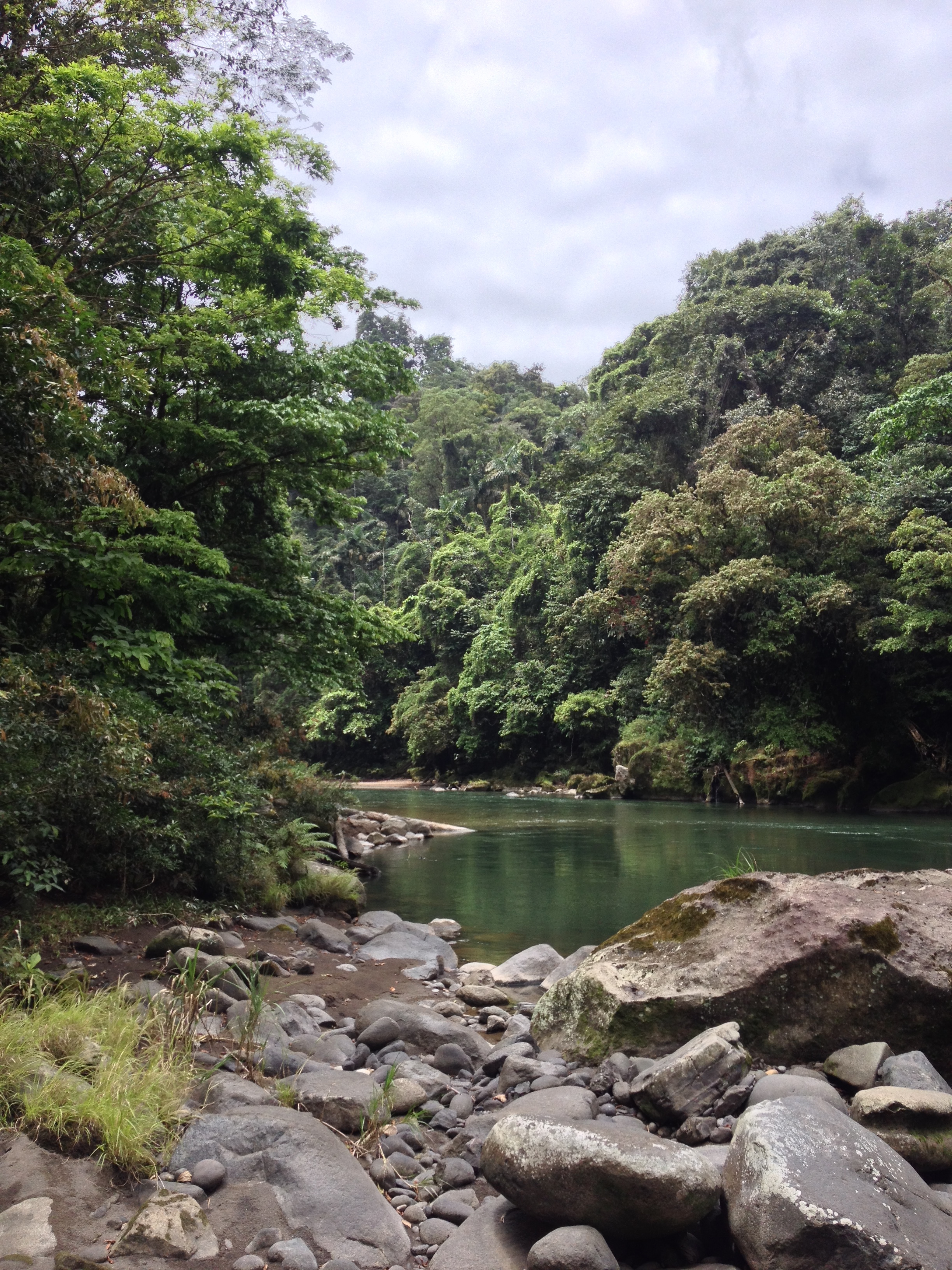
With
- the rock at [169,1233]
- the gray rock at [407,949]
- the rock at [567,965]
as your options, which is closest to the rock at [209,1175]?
the rock at [169,1233]

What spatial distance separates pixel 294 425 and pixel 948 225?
34.3m

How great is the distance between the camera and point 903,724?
81.1 feet

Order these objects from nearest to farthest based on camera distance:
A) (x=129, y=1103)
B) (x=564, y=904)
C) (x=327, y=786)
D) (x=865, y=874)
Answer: (x=129, y=1103) < (x=865, y=874) < (x=564, y=904) < (x=327, y=786)

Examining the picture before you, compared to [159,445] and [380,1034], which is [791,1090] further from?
[159,445]

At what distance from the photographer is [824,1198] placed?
2.84 meters

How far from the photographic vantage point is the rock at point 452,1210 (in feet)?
11.0

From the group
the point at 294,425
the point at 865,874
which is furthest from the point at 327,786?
the point at 865,874

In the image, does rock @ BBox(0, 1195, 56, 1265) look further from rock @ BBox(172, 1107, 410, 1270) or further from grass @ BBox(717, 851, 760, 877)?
grass @ BBox(717, 851, 760, 877)

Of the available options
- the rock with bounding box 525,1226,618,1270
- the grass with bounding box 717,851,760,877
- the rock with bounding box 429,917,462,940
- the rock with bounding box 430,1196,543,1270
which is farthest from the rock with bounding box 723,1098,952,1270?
the rock with bounding box 429,917,462,940

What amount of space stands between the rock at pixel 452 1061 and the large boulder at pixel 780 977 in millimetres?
498

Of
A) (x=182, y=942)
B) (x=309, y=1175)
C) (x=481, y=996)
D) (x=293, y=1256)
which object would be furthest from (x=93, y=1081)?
(x=481, y=996)

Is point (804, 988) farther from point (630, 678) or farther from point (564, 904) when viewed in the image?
point (630, 678)

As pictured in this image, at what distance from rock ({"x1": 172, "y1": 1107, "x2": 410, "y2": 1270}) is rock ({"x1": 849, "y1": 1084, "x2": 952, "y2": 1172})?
1922 mm

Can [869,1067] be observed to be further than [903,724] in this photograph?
No
